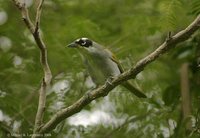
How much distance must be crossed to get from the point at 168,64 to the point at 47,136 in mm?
1721

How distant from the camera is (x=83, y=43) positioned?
428 cm

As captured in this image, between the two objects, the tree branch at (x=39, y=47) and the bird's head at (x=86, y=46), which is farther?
Result: the bird's head at (x=86, y=46)

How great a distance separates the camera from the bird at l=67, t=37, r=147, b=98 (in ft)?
14.1

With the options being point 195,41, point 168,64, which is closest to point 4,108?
point 168,64

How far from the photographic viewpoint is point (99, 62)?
4.50m

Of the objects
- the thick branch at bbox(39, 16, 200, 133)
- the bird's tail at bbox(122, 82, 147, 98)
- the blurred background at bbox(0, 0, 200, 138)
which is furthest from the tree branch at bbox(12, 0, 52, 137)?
the bird's tail at bbox(122, 82, 147, 98)

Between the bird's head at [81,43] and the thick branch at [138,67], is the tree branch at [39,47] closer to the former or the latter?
the thick branch at [138,67]

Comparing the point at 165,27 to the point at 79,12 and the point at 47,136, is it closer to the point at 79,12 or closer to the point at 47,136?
the point at 47,136

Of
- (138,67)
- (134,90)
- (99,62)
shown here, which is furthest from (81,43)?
(138,67)

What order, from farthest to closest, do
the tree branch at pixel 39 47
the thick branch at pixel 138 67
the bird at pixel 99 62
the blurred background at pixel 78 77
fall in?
the bird at pixel 99 62
the blurred background at pixel 78 77
the tree branch at pixel 39 47
the thick branch at pixel 138 67

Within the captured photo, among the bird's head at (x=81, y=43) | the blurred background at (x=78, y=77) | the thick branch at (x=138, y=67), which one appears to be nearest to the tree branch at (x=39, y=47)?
the thick branch at (x=138, y=67)

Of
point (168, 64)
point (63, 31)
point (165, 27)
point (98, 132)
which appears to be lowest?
point (98, 132)

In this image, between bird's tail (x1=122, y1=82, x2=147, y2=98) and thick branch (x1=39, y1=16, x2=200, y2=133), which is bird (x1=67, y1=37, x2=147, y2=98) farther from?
thick branch (x1=39, y1=16, x2=200, y2=133)

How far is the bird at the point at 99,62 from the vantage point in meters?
4.29
